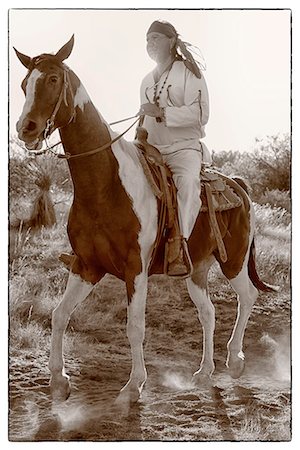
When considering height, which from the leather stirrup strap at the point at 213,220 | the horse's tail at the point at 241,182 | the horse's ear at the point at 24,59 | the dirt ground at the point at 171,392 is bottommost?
the dirt ground at the point at 171,392

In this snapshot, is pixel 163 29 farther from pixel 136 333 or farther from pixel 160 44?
pixel 136 333

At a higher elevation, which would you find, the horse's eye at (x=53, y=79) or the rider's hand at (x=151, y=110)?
the horse's eye at (x=53, y=79)

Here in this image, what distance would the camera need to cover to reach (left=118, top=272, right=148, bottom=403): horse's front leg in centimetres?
306

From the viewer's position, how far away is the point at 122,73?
3.34 metres

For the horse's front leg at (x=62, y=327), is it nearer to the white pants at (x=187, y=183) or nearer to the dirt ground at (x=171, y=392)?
the dirt ground at (x=171, y=392)

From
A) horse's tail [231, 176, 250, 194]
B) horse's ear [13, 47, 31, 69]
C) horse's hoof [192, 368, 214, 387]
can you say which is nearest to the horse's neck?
horse's ear [13, 47, 31, 69]

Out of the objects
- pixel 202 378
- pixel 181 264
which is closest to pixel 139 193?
pixel 181 264

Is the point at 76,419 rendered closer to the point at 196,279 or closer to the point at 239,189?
the point at 196,279

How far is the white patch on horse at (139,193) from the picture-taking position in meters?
3.06

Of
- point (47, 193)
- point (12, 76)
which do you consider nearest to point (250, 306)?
point (47, 193)

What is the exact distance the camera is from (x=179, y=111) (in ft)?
10.3

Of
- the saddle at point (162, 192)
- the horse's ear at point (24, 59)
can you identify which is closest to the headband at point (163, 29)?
the saddle at point (162, 192)

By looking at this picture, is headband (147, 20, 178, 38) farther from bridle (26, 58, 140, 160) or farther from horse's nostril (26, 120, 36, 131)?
horse's nostril (26, 120, 36, 131)

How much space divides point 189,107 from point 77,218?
0.64 m
